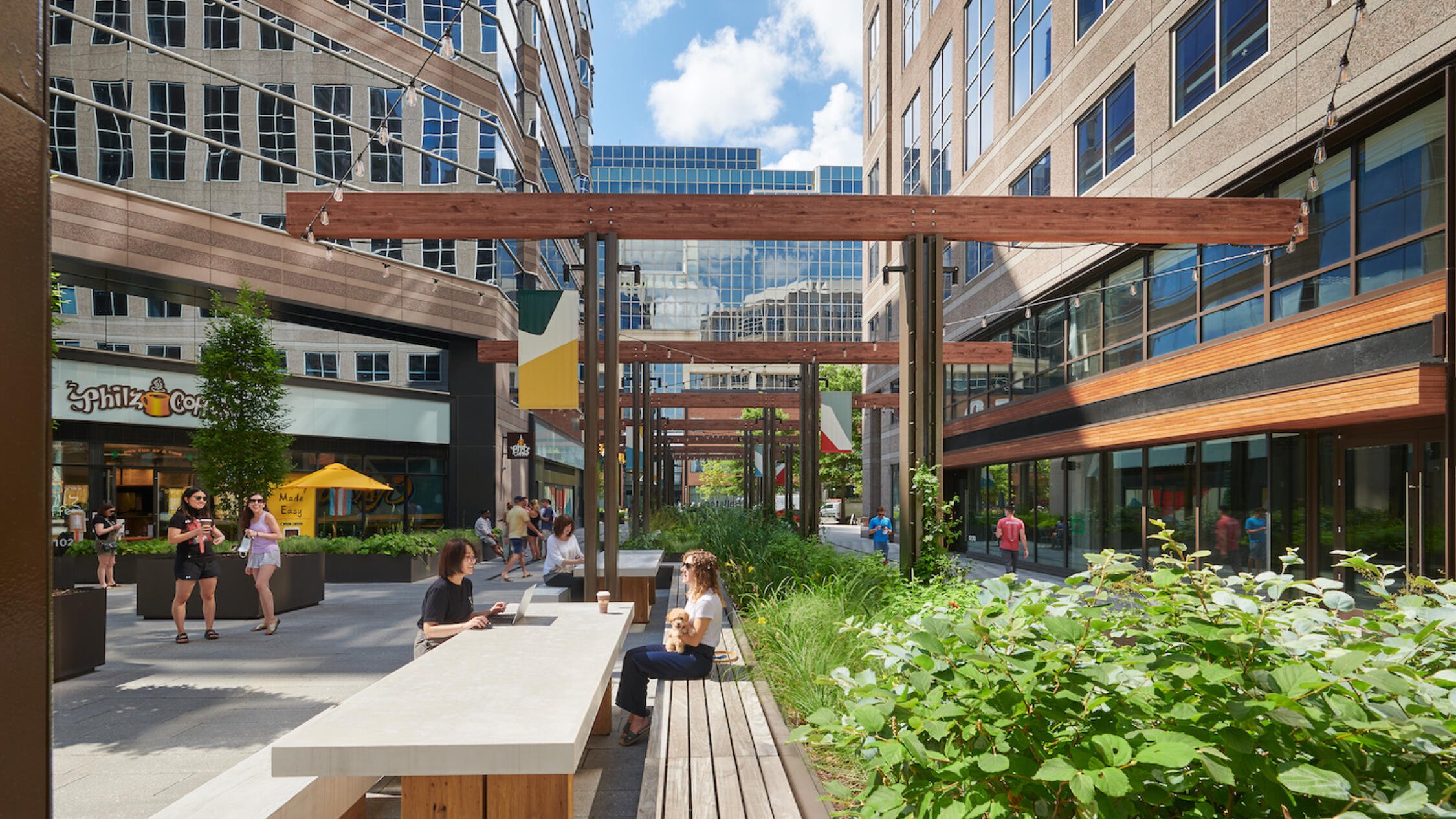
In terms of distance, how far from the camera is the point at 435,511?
96.8 ft

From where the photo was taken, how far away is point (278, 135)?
86.0ft

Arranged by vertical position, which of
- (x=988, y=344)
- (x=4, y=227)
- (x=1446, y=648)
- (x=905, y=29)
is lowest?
(x=1446, y=648)

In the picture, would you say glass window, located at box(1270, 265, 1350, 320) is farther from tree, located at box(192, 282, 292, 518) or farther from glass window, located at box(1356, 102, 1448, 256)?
tree, located at box(192, 282, 292, 518)

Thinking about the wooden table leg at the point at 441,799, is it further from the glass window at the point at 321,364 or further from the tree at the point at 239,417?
the glass window at the point at 321,364

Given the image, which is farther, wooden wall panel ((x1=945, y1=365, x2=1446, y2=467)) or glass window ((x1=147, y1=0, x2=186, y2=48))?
glass window ((x1=147, y1=0, x2=186, y2=48))

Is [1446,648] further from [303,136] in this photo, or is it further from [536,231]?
[303,136]

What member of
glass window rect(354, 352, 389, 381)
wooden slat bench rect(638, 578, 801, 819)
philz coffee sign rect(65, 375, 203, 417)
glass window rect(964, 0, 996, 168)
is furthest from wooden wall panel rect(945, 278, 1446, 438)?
philz coffee sign rect(65, 375, 203, 417)

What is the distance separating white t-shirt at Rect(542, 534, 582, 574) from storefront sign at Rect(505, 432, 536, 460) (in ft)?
50.5

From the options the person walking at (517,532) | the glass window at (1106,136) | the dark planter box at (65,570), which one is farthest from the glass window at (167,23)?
the glass window at (1106,136)

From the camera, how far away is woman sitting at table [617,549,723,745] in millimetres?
6699

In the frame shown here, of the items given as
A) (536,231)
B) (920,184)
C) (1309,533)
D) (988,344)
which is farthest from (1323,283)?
(920,184)

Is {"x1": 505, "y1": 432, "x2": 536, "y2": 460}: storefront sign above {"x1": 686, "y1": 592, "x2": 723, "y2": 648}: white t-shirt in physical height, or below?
above

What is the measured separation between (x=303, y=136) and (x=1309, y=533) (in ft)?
85.1

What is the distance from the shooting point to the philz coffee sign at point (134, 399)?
22.4 m
